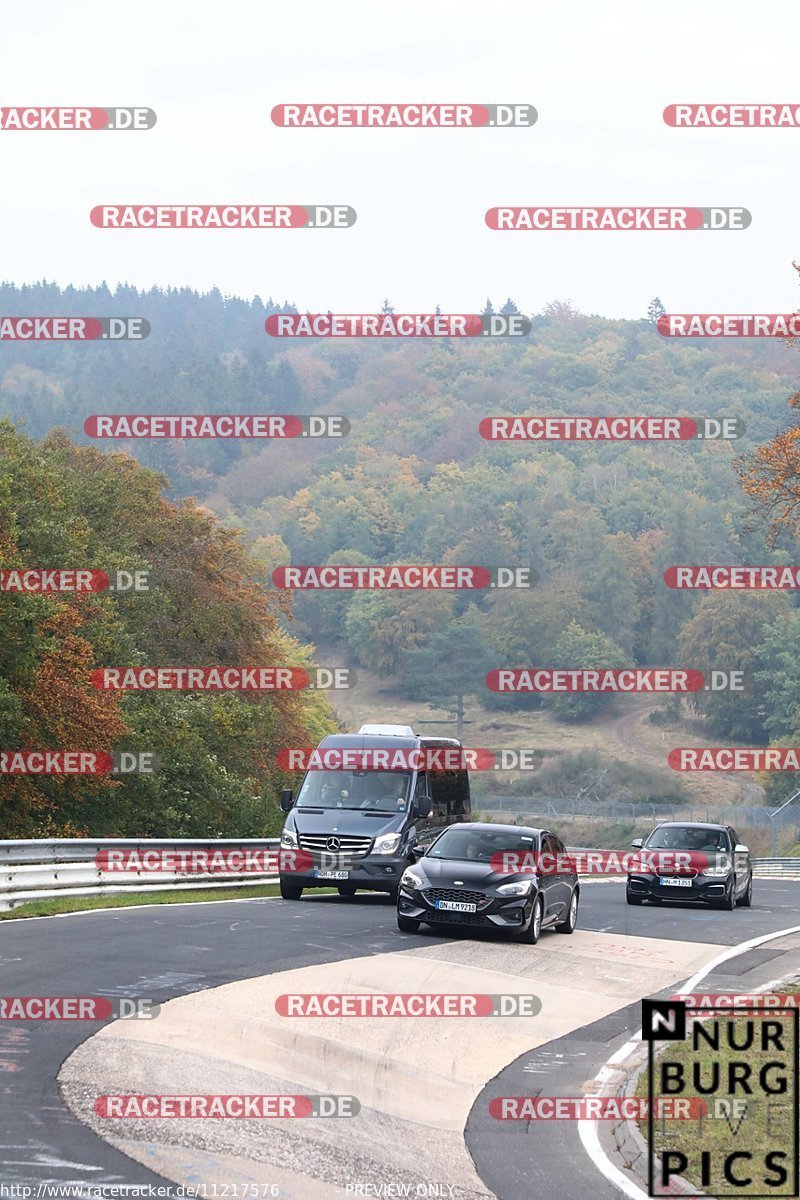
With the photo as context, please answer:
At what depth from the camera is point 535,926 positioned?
19234 mm

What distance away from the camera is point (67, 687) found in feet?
103

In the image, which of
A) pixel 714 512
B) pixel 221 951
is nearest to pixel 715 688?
pixel 714 512

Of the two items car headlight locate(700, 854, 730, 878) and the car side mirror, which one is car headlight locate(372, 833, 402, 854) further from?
car headlight locate(700, 854, 730, 878)

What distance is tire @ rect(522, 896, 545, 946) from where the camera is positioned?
19.1 meters

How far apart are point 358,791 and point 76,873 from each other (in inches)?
186

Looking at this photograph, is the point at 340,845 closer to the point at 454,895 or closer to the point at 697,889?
the point at 454,895

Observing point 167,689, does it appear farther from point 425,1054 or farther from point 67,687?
point 425,1054

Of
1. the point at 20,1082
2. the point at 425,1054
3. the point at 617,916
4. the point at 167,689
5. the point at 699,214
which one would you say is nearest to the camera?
the point at 20,1082

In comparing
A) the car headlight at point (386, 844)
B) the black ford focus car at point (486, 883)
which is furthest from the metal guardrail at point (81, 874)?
the black ford focus car at point (486, 883)

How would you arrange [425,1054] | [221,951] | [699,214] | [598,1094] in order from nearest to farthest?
[598,1094], [425,1054], [221,951], [699,214]

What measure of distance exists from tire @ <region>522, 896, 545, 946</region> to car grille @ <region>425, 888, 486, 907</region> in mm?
717

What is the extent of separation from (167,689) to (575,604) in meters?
122

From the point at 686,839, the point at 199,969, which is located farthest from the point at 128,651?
the point at 199,969

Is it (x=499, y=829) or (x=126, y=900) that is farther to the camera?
(x=126, y=900)
